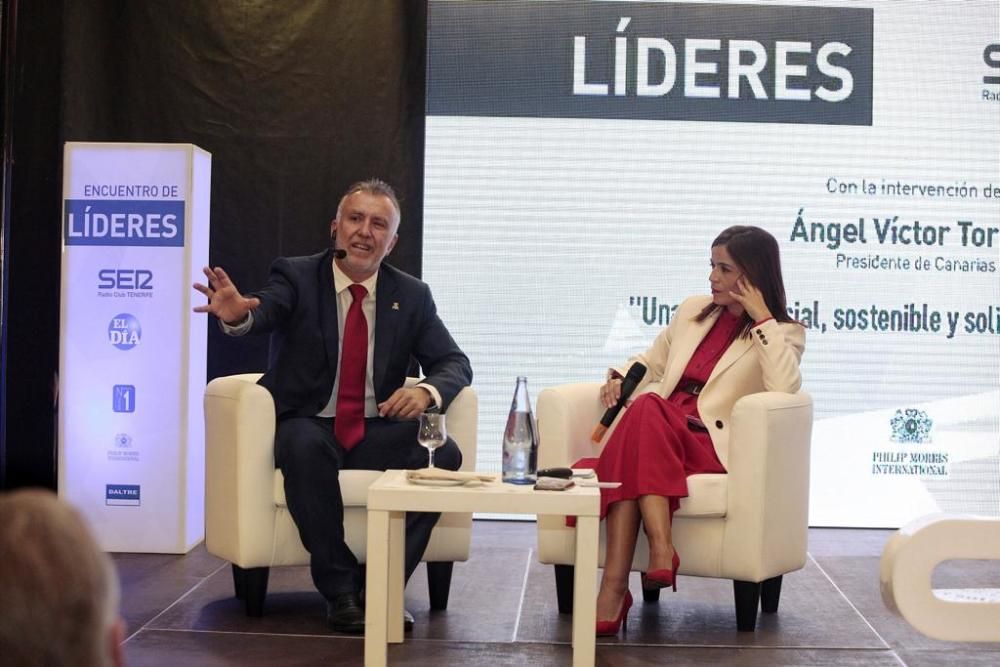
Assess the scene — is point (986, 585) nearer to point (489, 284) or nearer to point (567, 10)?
point (489, 284)

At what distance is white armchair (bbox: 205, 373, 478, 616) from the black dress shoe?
189 mm

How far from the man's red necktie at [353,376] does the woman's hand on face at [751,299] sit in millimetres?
1162

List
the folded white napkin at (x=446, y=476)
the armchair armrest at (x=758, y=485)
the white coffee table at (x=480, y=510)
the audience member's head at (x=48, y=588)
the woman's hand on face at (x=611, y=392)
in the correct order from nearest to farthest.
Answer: the audience member's head at (x=48, y=588) < the white coffee table at (x=480, y=510) < the folded white napkin at (x=446, y=476) < the armchair armrest at (x=758, y=485) < the woman's hand on face at (x=611, y=392)

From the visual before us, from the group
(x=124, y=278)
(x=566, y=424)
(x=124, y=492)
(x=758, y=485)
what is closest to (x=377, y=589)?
(x=566, y=424)

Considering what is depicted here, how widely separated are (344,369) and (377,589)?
993 millimetres

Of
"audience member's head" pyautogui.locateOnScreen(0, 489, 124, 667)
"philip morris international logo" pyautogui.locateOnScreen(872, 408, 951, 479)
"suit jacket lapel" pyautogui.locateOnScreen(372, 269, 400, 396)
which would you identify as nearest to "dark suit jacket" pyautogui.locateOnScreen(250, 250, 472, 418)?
"suit jacket lapel" pyautogui.locateOnScreen(372, 269, 400, 396)

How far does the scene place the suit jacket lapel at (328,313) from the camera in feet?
12.5

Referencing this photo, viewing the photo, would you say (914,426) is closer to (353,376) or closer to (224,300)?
(353,376)

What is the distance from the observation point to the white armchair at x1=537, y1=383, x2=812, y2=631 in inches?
140

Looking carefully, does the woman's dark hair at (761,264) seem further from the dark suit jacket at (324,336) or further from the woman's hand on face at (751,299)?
the dark suit jacket at (324,336)

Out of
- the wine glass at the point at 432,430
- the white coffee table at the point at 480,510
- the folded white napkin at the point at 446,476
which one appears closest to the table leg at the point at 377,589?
the white coffee table at the point at 480,510

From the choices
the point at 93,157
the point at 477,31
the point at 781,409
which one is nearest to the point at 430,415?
the point at 781,409

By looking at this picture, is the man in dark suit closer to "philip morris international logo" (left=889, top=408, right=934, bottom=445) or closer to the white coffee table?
the white coffee table

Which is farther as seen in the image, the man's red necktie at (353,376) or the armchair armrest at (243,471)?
the man's red necktie at (353,376)
